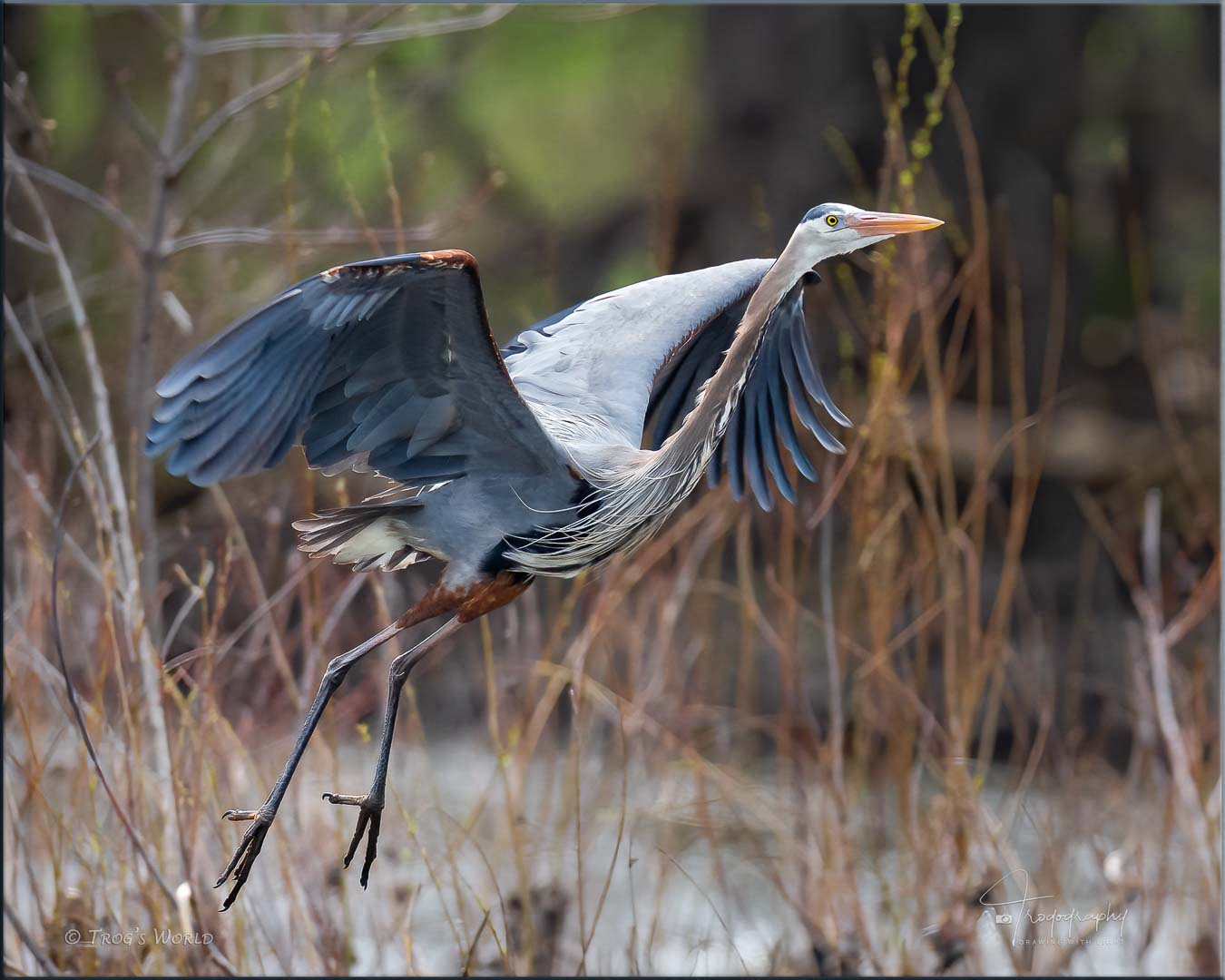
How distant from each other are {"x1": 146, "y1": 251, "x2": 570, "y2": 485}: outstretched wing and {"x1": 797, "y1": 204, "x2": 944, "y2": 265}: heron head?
19.7 inches

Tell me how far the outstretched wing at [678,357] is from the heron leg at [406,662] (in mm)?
368

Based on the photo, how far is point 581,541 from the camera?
223 centimetres

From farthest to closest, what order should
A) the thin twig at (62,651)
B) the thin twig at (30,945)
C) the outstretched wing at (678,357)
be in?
1. the thin twig at (30,945)
2. the outstretched wing at (678,357)
3. the thin twig at (62,651)

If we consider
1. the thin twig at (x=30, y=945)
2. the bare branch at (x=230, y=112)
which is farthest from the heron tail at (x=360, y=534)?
the bare branch at (x=230, y=112)

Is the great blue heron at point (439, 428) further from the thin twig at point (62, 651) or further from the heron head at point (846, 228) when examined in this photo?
the thin twig at point (62, 651)

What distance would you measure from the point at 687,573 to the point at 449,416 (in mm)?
1500

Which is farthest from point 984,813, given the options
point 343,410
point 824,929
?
point 343,410

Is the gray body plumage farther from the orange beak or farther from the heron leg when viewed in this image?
the orange beak

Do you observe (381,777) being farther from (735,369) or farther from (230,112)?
(230,112)

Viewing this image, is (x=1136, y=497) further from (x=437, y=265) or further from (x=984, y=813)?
(x=437, y=265)

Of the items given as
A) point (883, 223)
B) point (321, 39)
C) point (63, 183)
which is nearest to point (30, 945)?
point (63, 183)

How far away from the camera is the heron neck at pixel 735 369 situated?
2121mm

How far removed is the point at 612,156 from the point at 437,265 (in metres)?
7.12

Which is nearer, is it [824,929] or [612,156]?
[824,929]
